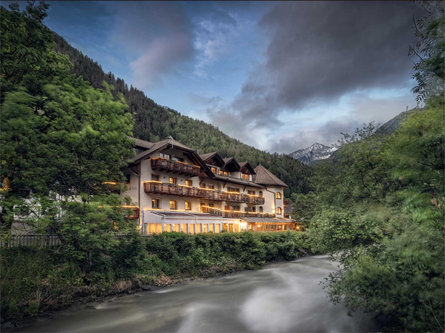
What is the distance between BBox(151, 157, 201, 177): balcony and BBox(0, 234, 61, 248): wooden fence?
17201 millimetres

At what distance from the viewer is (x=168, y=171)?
38.2m

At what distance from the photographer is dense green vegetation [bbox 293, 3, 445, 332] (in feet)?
27.1

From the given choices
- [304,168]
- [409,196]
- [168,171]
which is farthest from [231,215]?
[304,168]

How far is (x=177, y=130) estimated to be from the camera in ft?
445

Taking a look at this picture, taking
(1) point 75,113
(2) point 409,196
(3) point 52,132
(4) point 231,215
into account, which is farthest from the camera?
(4) point 231,215

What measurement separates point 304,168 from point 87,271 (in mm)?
124674

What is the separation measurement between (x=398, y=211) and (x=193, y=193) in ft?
97.7

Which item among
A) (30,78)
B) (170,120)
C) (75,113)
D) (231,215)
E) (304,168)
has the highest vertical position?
(170,120)

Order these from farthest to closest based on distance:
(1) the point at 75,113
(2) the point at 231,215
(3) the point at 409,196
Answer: (2) the point at 231,215 → (1) the point at 75,113 → (3) the point at 409,196

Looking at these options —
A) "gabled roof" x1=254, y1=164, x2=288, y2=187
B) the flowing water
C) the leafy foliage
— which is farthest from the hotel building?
the leafy foliage

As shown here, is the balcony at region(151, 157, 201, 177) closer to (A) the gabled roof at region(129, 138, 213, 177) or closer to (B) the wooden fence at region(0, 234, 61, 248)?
(A) the gabled roof at region(129, 138, 213, 177)

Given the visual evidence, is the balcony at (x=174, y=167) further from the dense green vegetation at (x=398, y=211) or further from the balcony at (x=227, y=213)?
the dense green vegetation at (x=398, y=211)

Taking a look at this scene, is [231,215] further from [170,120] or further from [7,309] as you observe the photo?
[170,120]

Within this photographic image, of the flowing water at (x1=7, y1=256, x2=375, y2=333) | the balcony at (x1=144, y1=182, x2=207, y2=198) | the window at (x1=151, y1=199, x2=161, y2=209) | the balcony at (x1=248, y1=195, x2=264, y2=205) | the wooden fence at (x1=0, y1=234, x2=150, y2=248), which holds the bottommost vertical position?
the flowing water at (x1=7, y1=256, x2=375, y2=333)
